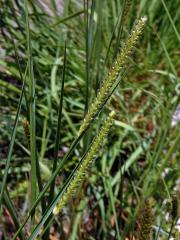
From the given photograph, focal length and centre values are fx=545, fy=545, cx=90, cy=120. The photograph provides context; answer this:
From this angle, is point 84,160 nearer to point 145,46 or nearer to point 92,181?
point 92,181

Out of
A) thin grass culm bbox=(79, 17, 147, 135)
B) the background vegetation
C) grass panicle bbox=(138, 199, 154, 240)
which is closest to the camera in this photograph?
thin grass culm bbox=(79, 17, 147, 135)

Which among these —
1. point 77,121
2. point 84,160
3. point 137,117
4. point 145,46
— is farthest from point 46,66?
point 84,160

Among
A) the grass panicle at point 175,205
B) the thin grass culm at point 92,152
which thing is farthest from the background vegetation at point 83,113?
the thin grass culm at point 92,152

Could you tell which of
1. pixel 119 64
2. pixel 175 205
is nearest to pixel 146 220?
pixel 175 205

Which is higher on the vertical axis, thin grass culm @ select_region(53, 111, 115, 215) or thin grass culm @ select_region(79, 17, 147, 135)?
thin grass culm @ select_region(79, 17, 147, 135)

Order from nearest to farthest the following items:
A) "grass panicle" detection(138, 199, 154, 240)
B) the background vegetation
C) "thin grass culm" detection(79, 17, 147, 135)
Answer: "thin grass culm" detection(79, 17, 147, 135)
"grass panicle" detection(138, 199, 154, 240)
the background vegetation

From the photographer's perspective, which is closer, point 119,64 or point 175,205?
point 119,64

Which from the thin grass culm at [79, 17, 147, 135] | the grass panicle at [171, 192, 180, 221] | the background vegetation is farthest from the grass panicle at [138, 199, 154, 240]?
the background vegetation

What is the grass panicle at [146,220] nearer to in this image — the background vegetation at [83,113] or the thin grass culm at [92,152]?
the thin grass culm at [92,152]

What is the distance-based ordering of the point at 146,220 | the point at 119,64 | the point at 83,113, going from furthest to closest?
1. the point at 83,113
2. the point at 146,220
3. the point at 119,64

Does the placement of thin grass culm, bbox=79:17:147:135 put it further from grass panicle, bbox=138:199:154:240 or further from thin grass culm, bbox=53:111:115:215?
grass panicle, bbox=138:199:154:240

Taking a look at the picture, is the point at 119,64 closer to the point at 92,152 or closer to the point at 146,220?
the point at 92,152
